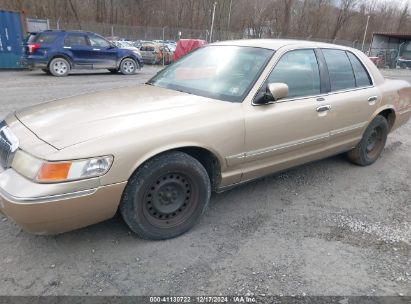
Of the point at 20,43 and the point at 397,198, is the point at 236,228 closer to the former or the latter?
the point at 397,198

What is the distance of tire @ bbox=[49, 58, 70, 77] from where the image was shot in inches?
508

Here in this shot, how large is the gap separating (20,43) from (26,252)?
14566mm

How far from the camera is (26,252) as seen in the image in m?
2.63

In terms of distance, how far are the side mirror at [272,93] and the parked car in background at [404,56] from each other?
34.0m

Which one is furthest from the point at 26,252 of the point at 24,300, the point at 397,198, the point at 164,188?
the point at 397,198

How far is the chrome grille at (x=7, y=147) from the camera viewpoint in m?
2.44

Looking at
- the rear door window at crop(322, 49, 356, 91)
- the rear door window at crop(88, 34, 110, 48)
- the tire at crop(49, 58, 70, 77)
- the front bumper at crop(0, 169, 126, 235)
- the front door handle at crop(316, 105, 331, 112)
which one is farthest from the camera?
the rear door window at crop(88, 34, 110, 48)

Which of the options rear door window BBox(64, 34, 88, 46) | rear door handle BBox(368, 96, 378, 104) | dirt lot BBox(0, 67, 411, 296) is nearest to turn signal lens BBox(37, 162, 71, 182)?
dirt lot BBox(0, 67, 411, 296)

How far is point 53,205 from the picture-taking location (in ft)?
7.29

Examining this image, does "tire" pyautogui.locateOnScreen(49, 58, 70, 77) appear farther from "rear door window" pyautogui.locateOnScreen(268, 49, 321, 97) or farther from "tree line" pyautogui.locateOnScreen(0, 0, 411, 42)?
Answer: "tree line" pyautogui.locateOnScreen(0, 0, 411, 42)

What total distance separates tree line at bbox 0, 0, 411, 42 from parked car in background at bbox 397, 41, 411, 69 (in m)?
16.1

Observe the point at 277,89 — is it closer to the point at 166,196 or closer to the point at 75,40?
the point at 166,196

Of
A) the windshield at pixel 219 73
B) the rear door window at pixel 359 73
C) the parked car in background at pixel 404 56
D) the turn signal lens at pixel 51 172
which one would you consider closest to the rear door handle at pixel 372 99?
the rear door window at pixel 359 73

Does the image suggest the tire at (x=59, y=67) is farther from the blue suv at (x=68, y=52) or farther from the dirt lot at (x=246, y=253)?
the dirt lot at (x=246, y=253)
